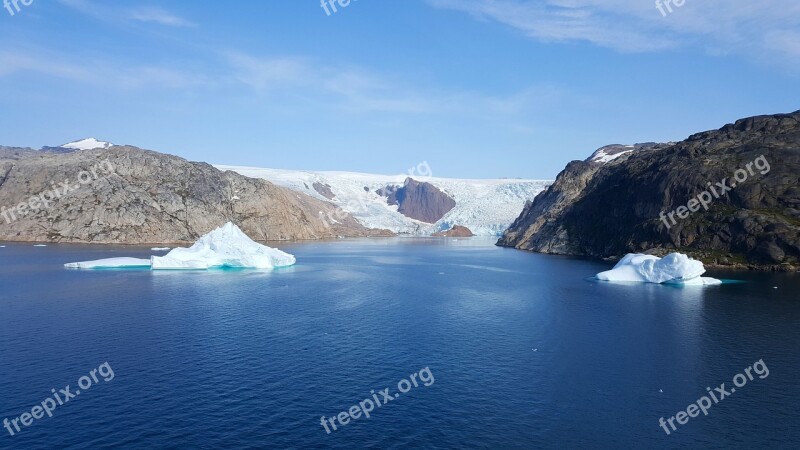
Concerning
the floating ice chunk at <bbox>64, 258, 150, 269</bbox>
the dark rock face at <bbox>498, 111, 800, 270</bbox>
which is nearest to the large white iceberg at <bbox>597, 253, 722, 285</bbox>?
the dark rock face at <bbox>498, 111, 800, 270</bbox>

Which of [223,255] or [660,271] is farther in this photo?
[223,255]

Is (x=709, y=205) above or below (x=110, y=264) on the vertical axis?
above

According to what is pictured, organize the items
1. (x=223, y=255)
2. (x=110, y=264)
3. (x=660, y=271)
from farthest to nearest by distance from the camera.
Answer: (x=223, y=255)
(x=110, y=264)
(x=660, y=271)

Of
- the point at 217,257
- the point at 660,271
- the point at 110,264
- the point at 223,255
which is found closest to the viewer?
the point at 660,271

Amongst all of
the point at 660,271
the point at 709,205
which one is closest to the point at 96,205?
the point at 660,271

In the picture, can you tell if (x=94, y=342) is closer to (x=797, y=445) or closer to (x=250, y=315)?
(x=250, y=315)

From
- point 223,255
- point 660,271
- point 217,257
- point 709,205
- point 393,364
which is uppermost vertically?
point 709,205

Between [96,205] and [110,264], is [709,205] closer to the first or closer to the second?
[110,264]

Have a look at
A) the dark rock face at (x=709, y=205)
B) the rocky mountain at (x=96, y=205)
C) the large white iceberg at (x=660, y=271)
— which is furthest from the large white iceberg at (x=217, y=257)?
A: the dark rock face at (x=709, y=205)

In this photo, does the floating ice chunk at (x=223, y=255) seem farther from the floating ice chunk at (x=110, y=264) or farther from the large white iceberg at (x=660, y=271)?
the large white iceberg at (x=660, y=271)
